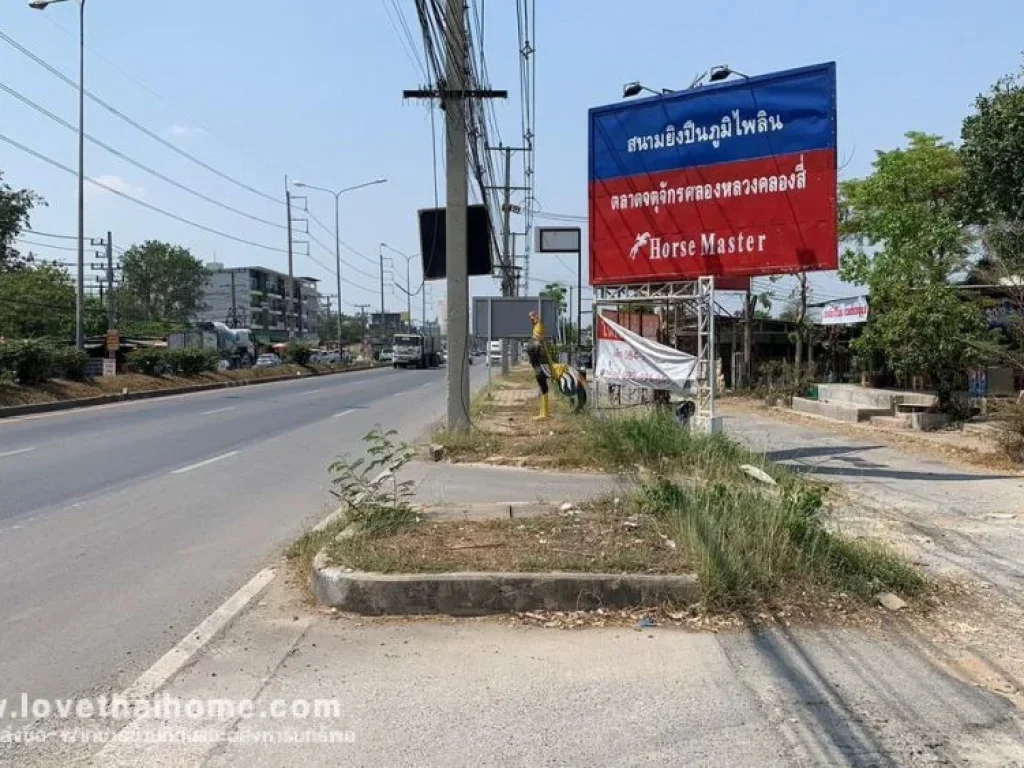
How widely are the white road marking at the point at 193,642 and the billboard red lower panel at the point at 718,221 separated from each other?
816cm

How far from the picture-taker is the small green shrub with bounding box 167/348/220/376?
113 feet

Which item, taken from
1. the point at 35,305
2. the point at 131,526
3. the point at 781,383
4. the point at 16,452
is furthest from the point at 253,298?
the point at 131,526

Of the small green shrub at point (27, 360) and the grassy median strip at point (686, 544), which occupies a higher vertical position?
the small green shrub at point (27, 360)

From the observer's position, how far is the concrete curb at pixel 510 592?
5285mm

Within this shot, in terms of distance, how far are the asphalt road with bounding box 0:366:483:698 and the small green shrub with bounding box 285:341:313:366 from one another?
3394cm

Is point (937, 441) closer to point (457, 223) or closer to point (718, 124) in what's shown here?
point (718, 124)

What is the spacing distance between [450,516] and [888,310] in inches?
517

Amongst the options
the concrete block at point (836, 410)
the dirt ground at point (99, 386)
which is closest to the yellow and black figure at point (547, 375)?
the concrete block at point (836, 410)

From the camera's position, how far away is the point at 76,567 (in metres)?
6.66

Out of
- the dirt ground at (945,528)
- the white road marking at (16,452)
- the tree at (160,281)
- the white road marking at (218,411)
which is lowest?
the dirt ground at (945,528)

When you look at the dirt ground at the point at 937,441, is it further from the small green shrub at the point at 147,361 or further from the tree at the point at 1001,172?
the small green shrub at the point at 147,361

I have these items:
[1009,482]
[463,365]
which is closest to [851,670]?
[1009,482]

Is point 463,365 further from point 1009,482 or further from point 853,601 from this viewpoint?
point 853,601

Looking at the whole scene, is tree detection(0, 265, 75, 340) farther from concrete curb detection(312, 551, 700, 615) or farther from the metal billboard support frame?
concrete curb detection(312, 551, 700, 615)
